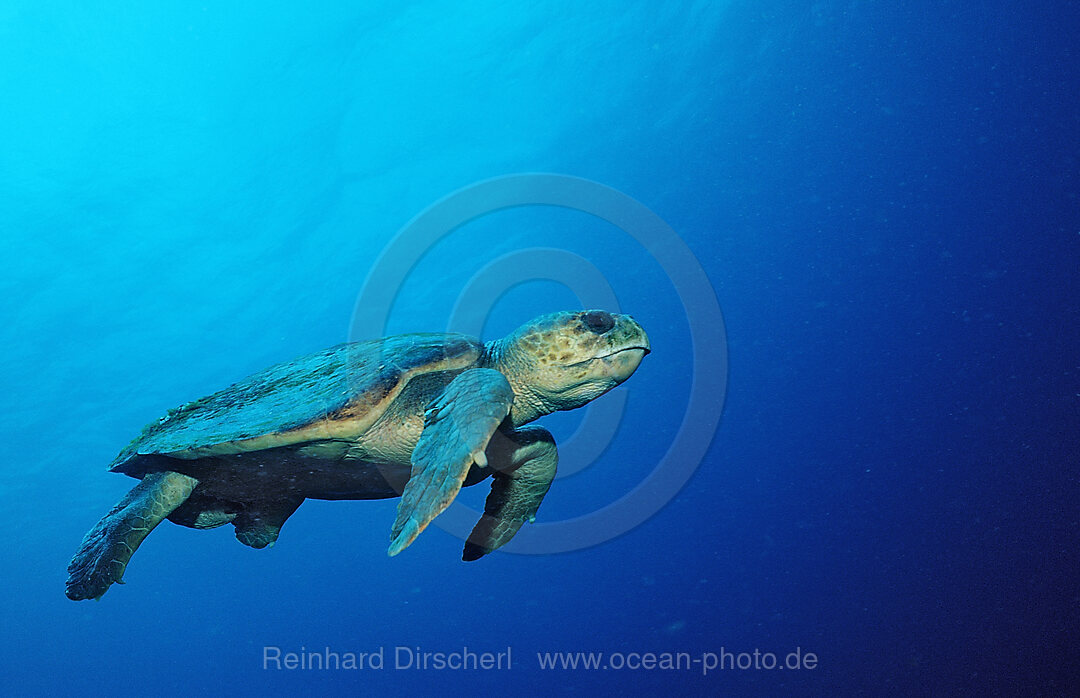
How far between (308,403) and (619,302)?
24690mm

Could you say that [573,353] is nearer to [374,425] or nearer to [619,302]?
[374,425]

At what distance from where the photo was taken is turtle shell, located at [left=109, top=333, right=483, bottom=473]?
2.95 metres

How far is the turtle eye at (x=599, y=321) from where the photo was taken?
3.05 meters

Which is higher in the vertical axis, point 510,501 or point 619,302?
point 619,302

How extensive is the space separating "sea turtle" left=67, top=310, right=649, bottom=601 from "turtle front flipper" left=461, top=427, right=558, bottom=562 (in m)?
0.01

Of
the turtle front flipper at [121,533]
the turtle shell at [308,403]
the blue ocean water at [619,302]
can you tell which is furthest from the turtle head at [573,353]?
the blue ocean water at [619,302]

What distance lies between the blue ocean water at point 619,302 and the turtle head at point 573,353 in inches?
461

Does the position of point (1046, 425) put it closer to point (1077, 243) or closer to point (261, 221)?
point (1077, 243)

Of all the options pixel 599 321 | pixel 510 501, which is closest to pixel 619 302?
pixel 510 501

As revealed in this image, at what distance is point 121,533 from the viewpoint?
11.5ft

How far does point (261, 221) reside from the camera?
16.2 meters
